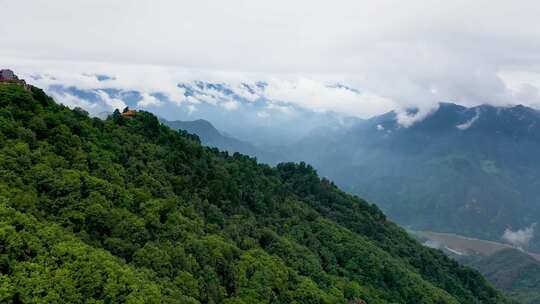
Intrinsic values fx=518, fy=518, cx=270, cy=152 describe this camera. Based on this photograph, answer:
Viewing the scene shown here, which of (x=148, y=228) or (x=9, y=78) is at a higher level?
(x=9, y=78)

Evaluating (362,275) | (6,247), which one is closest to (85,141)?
(6,247)

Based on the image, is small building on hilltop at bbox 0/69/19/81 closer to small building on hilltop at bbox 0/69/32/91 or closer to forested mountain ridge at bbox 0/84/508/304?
small building on hilltop at bbox 0/69/32/91

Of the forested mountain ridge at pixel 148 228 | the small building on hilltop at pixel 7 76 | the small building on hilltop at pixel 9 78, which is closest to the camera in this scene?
the forested mountain ridge at pixel 148 228

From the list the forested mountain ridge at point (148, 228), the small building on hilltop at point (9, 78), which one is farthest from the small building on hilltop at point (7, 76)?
the forested mountain ridge at point (148, 228)

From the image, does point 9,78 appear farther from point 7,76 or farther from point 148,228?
point 148,228

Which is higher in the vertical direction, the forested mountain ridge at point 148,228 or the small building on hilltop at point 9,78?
the small building on hilltop at point 9,78

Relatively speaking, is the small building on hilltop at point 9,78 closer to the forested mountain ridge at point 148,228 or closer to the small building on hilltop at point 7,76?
the small building on hilltop at point 7,76

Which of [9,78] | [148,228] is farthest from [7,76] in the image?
[148,228]

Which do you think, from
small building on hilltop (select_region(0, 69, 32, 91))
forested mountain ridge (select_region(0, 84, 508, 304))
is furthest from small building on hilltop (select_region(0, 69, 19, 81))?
forested mountain ridge (select_region(0, 84, 508, 304))
